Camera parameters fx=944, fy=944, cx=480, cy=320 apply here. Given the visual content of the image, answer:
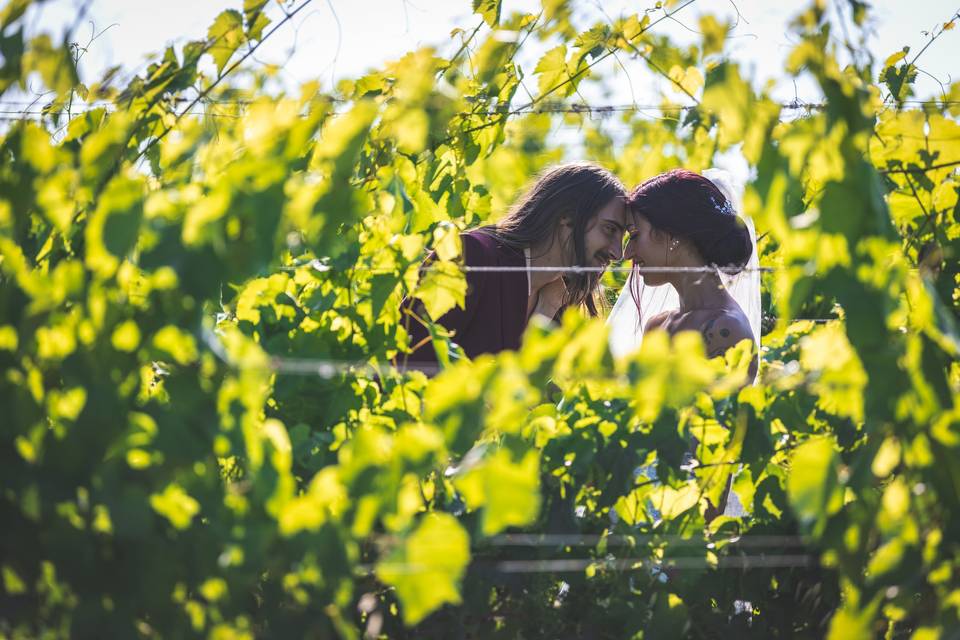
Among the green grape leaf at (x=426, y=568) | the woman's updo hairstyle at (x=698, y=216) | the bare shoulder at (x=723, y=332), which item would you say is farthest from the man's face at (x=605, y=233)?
the green grape leaf at (x=426, y=568)

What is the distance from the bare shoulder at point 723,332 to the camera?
2.62 m

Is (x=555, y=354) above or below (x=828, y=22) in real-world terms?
below

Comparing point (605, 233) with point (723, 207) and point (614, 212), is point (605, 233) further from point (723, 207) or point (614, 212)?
point (723, 207)

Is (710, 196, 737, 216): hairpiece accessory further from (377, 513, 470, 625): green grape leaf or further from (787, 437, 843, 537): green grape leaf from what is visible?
(377, 513, 470, 625): green grape leaf

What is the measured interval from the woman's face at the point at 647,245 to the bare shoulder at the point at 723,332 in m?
0.23

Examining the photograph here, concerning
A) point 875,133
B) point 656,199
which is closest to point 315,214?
point 875,133

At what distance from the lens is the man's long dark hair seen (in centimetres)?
294

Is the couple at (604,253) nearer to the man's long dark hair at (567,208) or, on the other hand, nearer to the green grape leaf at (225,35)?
the man's long dark hair at (567,208)

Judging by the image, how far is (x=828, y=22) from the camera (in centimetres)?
109

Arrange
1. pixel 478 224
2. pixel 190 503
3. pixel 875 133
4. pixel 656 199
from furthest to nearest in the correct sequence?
pixel 478 224 < pixel 656 199 < pixel 875 133 < pixel 190 503

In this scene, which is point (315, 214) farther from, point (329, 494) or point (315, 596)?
point (315, 596)

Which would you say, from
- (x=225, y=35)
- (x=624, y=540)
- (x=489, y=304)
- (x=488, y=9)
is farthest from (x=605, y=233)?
(x=225, y=35)

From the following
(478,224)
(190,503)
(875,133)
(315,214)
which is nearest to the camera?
(315,214)

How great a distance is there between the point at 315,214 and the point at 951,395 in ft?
2.37
